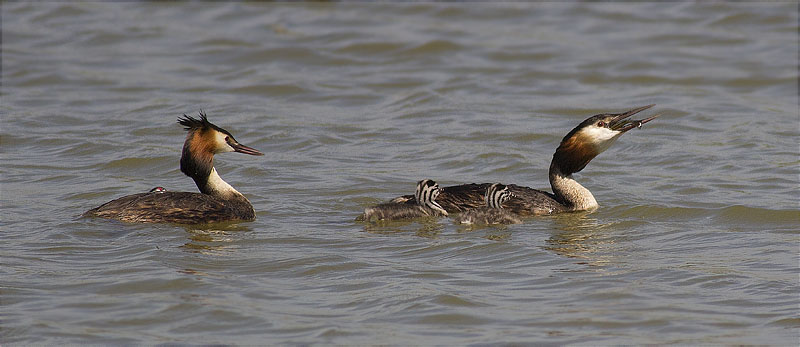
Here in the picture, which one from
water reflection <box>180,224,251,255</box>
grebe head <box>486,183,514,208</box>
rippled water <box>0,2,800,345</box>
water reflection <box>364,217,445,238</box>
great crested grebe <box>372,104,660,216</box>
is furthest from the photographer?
great crested grebe <box>372,104,660,216</box>

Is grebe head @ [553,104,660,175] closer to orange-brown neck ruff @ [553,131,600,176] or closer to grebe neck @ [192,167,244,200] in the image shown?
orange-brown neck ruff @ [553,131,600,176]

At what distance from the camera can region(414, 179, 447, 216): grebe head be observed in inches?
355

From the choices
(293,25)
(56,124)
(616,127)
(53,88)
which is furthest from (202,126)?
(293,25)

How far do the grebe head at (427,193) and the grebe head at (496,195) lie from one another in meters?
0.37

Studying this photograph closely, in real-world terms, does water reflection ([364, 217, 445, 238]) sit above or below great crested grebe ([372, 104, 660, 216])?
below

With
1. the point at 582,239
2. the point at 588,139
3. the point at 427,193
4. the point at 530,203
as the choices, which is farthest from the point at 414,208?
the point at 588,139

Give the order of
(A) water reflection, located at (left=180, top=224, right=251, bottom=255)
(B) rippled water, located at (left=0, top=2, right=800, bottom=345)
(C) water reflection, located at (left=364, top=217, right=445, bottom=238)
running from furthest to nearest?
(C) water reflection, located at (left=364, top=217, right=445, bottom=238)
(A) water reflection, located at (left=180, top=224, right=251, bottom=255)
(B) rippled water, located at (left=0, top=2, right=800, bottom=345)

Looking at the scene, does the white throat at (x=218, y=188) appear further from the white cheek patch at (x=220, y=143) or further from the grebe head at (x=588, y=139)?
the grebe head at (x=588, y=139)

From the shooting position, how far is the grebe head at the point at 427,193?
355 inches

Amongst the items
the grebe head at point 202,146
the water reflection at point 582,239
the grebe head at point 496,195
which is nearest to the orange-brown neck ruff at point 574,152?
the water reflection at point 582,239

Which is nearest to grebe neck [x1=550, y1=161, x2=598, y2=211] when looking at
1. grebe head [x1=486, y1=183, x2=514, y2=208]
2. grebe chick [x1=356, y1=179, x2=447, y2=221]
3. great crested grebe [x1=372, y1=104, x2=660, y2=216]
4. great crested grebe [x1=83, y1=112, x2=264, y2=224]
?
great crested grebe [x1=372, y1=104, x2=660, y2=216]

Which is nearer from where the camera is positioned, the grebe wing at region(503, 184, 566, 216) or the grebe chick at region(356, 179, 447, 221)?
the grebe chick at region(356, 179, 447, 221)

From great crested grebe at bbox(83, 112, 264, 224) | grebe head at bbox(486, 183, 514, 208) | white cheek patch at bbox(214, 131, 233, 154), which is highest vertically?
white cheek patch at bbox(214, 131, 233, 154)

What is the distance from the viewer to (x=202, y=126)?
368 inches
